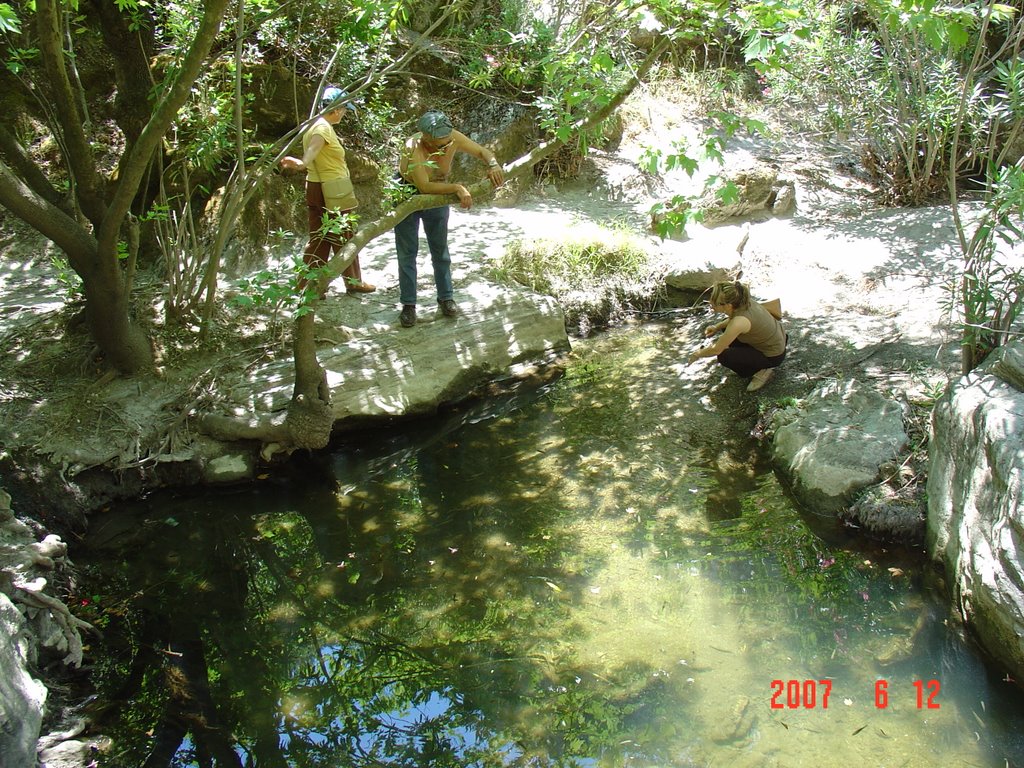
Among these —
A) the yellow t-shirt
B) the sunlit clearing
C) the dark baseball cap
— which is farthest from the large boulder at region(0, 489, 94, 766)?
the dark baseball cap

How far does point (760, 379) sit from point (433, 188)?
8.75ft

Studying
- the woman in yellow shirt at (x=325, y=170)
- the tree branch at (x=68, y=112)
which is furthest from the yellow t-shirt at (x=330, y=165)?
the tree branch at (x=68, y=112)

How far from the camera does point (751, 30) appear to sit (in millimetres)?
3453

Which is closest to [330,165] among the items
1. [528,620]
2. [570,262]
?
[570,262]

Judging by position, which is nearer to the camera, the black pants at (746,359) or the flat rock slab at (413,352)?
the flat rock slab at (413,352)

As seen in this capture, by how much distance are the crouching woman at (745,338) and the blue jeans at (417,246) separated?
1933 mm

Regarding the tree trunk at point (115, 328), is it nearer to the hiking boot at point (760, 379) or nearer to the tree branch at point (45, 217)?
the tree branch at point (45, 217)

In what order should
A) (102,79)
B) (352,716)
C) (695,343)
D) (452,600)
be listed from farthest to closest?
(102,79)
(695,343)
(452,600)
(352,716)

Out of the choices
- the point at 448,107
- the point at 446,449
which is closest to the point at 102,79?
the point at 448,107

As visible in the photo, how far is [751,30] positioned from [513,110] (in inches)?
235

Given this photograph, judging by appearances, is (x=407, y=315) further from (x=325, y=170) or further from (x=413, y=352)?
(x=325, y=170)

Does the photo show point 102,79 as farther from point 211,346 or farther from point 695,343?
point 695,343

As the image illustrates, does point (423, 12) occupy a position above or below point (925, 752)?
above

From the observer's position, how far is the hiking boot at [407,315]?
5785 millimetres
